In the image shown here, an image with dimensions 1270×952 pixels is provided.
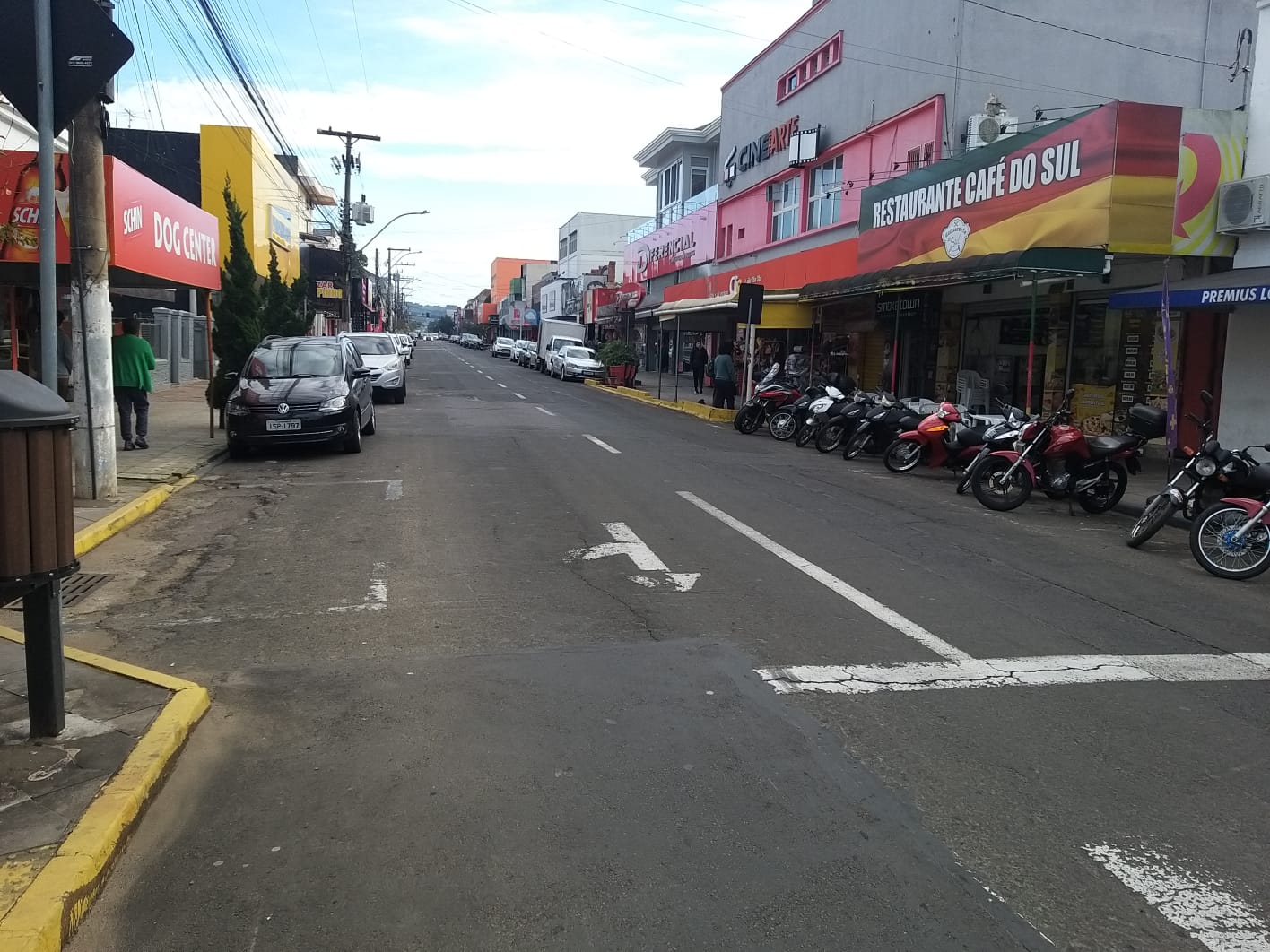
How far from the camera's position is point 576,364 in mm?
38906

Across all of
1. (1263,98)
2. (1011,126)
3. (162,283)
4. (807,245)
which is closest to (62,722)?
(162,283)

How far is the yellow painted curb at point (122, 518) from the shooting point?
8164mm

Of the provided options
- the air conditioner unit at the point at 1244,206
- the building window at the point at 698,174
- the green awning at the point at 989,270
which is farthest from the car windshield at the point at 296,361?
the building window at the point at 698,174

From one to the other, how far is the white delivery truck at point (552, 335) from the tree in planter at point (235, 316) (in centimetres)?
2413

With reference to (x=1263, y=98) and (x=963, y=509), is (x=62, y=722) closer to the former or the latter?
(x=963, y=509)

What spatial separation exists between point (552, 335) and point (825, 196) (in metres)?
19.3

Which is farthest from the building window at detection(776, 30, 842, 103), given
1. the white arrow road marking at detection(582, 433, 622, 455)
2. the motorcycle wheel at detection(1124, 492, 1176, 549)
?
the motorcycle wheel at detection(1124, 492, 1176, 549)

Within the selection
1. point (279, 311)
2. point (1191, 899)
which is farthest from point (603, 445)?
point (1191, 899)

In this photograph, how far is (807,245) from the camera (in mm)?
27672

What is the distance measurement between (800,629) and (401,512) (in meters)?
5.00

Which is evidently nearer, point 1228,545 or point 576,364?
point 1228,545

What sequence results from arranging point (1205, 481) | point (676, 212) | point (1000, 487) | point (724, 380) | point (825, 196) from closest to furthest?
point (1205, 481) < point (1000, 487) < point (724, 380) < point (825, 196) < point (676, 212)

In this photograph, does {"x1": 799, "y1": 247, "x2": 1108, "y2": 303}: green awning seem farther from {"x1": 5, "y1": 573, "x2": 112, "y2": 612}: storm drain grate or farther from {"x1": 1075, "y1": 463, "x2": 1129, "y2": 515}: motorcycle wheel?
{"x1": 5, "y1": 573, "x2": 112, "y2": 612}: storm drain grate

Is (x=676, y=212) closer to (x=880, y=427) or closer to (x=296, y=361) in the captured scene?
(x=880, y=427)
